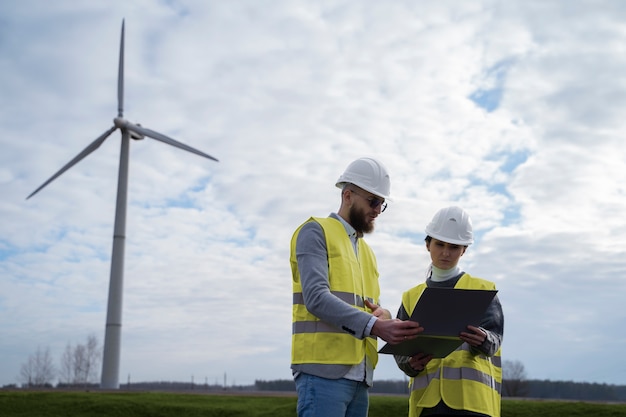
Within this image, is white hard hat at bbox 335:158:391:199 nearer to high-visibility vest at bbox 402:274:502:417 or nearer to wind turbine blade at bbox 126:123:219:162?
high-visibility vest at bbox 402:274:502:417

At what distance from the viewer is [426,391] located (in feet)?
18.8

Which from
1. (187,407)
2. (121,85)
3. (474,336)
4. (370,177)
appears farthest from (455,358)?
(121,85)

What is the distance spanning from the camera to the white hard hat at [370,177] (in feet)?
18.3

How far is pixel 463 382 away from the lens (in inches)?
219

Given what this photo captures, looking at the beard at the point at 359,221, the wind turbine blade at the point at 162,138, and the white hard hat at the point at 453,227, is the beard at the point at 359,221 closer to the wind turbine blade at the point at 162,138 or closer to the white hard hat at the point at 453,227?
the white hard hat at the point at 453,227

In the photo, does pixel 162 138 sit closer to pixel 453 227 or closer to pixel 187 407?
pixel 187 407

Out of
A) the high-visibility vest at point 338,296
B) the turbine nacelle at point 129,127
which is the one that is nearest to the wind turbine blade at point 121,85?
the turbine nacelle at point 129,127

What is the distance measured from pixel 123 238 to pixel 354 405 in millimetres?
37276

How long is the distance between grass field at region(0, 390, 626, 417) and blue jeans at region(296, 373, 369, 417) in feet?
45.2

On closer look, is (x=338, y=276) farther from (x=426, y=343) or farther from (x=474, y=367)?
(x=474, y=367)

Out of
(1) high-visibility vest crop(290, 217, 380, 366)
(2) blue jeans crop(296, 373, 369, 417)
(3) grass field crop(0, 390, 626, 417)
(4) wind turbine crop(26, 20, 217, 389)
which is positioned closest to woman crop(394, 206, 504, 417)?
(1) high-visibility vest crop(290, 217, 380, 366)

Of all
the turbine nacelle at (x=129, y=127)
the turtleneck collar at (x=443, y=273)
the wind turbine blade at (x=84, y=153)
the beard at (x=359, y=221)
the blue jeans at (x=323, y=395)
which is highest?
the turbine nacelle at (x=129, y=127)

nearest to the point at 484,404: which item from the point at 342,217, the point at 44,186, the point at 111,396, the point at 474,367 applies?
the point at 474,367

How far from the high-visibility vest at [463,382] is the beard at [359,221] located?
3.13ft
